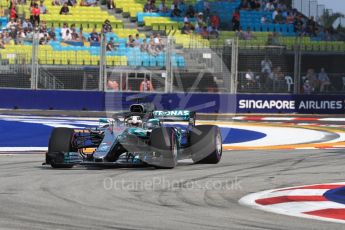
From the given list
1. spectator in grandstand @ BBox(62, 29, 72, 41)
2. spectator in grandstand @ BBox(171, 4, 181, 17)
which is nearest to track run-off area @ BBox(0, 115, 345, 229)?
spectator in grandstand @ BBox(62, 29, 72, 41)

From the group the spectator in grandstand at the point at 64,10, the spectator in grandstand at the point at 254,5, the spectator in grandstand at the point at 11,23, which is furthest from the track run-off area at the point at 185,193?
the spectator in grandstand at the point at 254,5

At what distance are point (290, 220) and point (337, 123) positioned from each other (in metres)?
18.9

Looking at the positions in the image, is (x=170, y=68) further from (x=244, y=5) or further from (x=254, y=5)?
(x=254, y=5)

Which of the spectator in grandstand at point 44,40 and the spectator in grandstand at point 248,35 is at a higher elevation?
the spectator in grandstand at point 248,35

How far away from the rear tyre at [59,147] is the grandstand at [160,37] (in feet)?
48.5

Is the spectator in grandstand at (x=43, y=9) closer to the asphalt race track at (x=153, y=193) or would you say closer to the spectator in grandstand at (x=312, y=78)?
the spectator in grandstand at (x=312, y=78)

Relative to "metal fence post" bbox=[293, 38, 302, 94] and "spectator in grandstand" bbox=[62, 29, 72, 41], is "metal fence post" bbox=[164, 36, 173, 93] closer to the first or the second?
"metal fence post" bbox=[293, 38, 302, 94]

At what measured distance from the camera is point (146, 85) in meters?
28.2

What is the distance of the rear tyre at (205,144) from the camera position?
13.6m

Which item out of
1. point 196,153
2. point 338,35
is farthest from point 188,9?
point 196,153

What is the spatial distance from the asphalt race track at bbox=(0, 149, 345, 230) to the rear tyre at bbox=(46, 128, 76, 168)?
0.21m

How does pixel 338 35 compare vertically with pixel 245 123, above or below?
above

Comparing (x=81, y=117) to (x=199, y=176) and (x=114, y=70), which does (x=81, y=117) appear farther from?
(x=199, y=176)

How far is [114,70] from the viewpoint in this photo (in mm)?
28312
